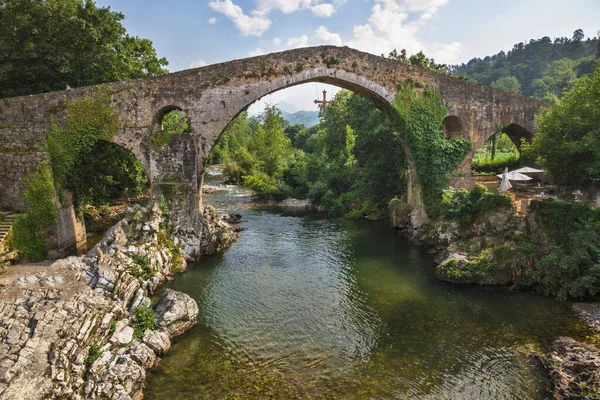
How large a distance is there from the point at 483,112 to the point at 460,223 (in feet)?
20.0

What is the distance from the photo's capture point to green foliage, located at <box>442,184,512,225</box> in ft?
47.5

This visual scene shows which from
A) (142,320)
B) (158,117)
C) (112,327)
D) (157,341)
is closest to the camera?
(112,327)

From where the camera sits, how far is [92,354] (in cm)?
787

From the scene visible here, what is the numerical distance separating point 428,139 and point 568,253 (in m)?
7.79

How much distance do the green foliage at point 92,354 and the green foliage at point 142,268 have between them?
3697 mm

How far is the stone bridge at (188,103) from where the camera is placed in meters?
14.8

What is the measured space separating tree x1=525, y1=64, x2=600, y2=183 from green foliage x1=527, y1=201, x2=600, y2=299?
1.36m

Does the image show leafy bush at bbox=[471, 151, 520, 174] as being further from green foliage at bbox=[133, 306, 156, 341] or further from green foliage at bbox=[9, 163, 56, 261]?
green foliage at bbox=[9, 163, 56, 261]

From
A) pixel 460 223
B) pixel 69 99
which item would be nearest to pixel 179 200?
pixel 69 99

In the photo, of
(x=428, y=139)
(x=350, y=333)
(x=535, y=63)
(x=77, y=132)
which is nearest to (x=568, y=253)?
(x=350, y=333)

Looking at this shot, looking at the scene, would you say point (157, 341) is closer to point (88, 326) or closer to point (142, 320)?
point (142, 320)

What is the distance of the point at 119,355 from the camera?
820cm

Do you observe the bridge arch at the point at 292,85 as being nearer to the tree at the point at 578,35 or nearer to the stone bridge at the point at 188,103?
the stone bridge at the point at 188,103

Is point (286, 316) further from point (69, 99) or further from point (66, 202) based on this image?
point (69, 99)
